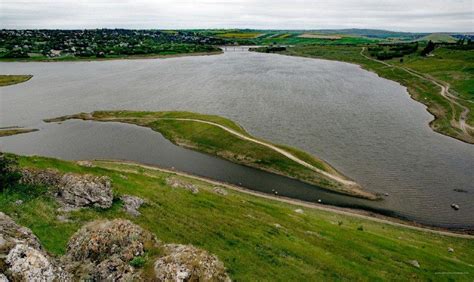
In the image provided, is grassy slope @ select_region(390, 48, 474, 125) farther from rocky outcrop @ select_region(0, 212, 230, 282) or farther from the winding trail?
rocky outcrop @ select_region(0, 212, 230, 282)

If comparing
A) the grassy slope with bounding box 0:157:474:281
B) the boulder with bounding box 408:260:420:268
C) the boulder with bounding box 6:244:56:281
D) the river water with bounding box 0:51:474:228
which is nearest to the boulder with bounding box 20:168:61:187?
the grassy slope with bounding box 0:157:474:281

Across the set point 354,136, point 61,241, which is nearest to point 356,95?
point 354,136

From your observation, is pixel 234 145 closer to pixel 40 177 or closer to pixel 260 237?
pixel 260 237

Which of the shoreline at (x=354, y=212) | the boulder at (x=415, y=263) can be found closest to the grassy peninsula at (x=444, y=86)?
the shoreline at (x=354, y=212)

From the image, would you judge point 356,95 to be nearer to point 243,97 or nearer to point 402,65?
point 243,97

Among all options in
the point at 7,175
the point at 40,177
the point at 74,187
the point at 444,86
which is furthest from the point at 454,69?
the point at 7,175

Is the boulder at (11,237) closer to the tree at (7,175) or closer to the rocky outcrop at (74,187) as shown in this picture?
the rocky outcrop at (74,187)
